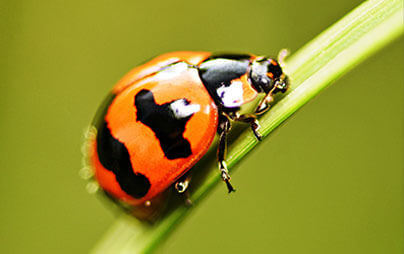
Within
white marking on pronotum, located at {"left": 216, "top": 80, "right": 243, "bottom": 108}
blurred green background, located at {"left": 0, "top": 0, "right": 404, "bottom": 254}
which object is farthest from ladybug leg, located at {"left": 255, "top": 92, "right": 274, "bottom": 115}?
blurred green background, located at {"left": 0, "top": 0, "right": 404, "bottom": 254}

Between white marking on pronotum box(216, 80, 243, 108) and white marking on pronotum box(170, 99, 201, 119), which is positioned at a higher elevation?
white marking on pronotum box(170, 99, 201, 119)

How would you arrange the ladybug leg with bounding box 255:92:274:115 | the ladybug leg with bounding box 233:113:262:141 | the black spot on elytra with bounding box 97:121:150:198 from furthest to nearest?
the black spot on elytra with bounding box 97:121:150:198
the ladybug leg with bounding box 255:92:274:115
the ladybug leg with bounding box 233:113:262:141

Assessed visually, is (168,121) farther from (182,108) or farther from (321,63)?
(321,63)

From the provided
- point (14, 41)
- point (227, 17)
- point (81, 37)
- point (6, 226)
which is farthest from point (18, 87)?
point (227, 17)

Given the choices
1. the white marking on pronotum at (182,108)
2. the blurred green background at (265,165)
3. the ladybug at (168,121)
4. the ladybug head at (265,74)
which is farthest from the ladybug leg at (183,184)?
the blurred green background at (265,165)

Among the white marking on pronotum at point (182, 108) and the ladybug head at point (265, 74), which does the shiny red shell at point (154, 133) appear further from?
the ladybug head at point (265, 74)

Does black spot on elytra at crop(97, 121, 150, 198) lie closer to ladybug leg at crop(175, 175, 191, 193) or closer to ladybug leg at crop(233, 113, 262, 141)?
ladybug leg at crop(175, 175, 191, 193)

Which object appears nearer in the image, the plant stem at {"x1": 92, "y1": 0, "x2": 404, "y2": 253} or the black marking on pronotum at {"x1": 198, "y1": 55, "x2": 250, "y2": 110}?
the plant stem at {"x1": 92, "y1": 0, "x2": 404, "y2": 253}
